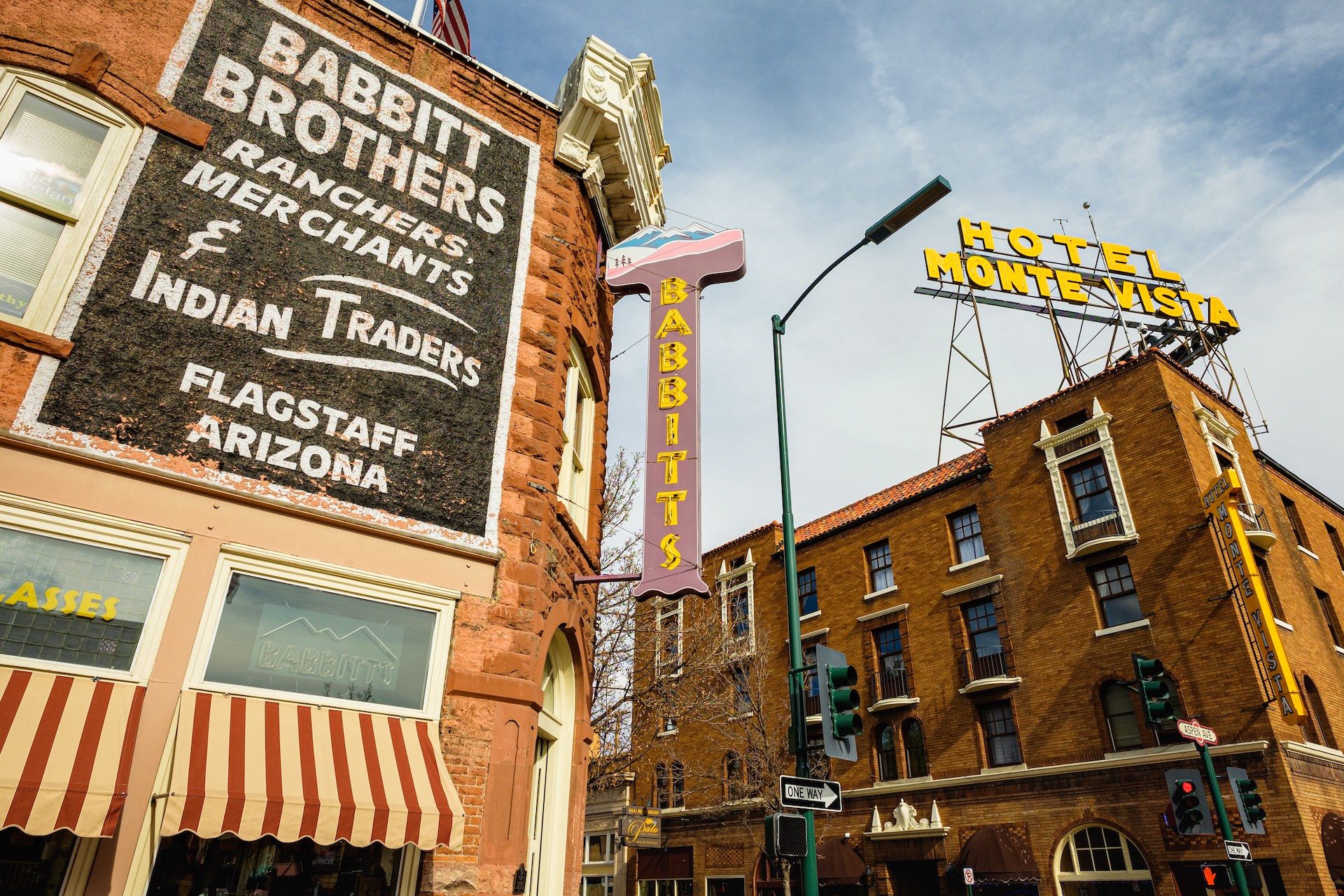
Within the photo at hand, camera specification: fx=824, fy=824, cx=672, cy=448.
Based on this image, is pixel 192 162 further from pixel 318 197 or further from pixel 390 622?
pixel 390 622

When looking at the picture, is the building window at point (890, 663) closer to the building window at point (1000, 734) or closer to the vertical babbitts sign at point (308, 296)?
the building window at point (1000, 734)

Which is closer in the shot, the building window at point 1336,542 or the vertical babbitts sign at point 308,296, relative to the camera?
the vertical babbitts sign at point 308,296

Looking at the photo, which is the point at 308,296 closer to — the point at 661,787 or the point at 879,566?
the point at 879,566

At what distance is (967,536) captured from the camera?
96.1 ft

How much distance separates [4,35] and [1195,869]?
26.6 meters

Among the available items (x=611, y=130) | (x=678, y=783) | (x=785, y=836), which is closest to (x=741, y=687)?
(x=678, y=783)

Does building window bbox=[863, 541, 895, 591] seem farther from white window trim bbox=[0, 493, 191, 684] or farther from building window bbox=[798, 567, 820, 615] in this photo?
white window trim bbox=[0, 493, 191, 684]

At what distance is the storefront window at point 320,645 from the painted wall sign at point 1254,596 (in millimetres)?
21437

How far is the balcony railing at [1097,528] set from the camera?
80.8 ft

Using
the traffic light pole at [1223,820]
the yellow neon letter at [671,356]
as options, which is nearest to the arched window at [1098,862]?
the traffic light pole at [1223,820]

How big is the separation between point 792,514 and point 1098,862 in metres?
17.9

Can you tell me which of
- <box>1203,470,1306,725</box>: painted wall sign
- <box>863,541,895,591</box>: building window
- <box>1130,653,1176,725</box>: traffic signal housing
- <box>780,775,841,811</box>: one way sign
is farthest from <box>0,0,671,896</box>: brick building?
<box>863,541,895,591</box>: building window

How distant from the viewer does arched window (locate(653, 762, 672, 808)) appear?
37.1 metres

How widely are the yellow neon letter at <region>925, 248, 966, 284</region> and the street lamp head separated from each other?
72.6ft
